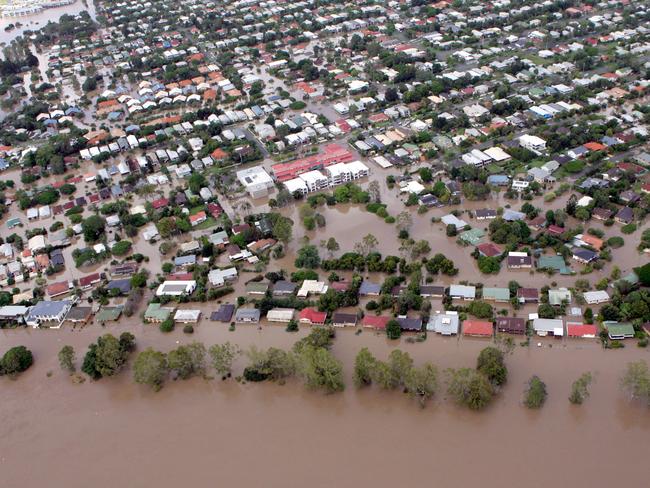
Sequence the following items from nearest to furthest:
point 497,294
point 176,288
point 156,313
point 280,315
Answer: point 497,294, point 280,315, point 156,313, point 176,288

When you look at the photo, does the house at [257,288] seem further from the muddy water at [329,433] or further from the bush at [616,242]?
the bush at [616,242]

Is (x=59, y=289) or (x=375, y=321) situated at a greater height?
(x=59, y=289)

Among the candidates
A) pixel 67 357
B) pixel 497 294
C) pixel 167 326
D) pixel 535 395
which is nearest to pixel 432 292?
pixel 497 294

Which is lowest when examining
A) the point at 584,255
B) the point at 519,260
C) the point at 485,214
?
the point at 519,260

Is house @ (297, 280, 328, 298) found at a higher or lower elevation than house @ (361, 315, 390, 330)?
higher

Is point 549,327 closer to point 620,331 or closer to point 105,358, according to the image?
point 620,331

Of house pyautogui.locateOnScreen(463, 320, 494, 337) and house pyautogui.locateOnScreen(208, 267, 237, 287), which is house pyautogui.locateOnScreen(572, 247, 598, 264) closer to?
house pyautogui.locateOnScreen(463, 320, 494, 337)

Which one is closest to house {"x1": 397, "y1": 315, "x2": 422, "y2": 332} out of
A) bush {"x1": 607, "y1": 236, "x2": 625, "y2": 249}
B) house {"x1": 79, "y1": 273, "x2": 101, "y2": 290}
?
bush {"x1": 607, "y1": 236, "x2": 625, "y2": 249}
